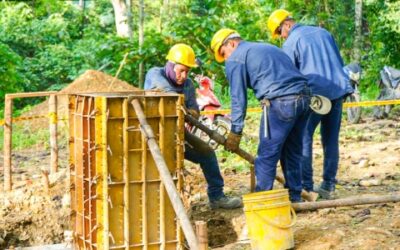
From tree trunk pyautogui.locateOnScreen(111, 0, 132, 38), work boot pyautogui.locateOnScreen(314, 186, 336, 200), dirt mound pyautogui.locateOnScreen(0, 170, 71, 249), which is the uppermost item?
tree trunk pyautogui.locateOnScreen(111, 0, 132, 38)

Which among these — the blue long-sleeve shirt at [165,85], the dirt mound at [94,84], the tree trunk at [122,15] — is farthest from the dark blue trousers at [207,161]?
the tree trunk at [122,15]

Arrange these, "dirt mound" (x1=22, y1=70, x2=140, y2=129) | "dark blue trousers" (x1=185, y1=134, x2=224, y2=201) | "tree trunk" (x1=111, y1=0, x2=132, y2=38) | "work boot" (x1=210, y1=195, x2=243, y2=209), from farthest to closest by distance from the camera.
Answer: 1. "tree trunk" (x1=111, y1=0, x2=132, y2=38)
2. "dirt mound" (x1=22, y1=70, x2=140, y2=129)
3. "work boot" (x1=210, y1=195, x2=243, y2=209)
4. "dark blue trousers" (x1=185, y1=134, x2=224, y2=201)

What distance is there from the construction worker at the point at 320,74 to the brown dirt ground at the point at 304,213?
437mm

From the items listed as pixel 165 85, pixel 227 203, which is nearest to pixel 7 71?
pixel 227 203

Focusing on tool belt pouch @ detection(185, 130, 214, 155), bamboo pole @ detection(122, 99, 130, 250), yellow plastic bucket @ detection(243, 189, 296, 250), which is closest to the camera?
yellow plastic bucket @ detection(243, 189, 296, 250)

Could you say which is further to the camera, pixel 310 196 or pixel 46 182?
pixel 46 182

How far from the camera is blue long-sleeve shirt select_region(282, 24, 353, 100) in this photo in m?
7.24

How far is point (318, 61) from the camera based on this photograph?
7277mm

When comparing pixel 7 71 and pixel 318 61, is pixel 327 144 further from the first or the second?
pixel 7 71

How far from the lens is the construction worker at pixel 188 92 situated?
688 centimetres

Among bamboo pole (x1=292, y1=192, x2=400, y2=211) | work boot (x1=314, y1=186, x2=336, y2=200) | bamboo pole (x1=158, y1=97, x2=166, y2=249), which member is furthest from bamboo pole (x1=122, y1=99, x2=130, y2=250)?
work boot (x1=314, y1=186, x2=336, y2=200)

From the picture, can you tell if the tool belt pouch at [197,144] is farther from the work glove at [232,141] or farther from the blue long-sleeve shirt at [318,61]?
the blue long-sleeve shirt at [318,61]

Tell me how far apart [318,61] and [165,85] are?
5.29 ft

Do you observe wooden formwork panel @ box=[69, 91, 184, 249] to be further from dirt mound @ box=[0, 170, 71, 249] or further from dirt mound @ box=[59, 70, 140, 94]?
dirt mound @ box=[59, 70, 140, 94]
